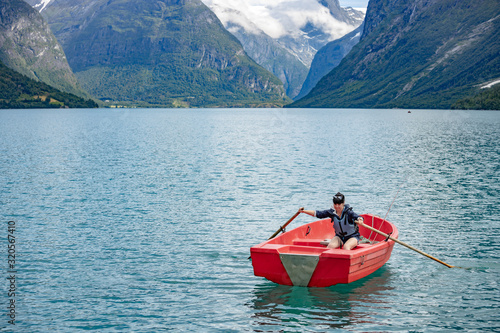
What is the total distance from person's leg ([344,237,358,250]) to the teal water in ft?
5.01

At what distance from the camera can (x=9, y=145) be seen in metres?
84.9

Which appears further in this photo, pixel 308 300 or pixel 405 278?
pixel 405 278

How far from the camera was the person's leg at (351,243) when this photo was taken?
20.5 metres

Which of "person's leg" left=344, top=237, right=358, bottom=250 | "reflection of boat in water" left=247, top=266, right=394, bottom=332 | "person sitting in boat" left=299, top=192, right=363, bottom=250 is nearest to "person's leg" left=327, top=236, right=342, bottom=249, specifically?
"person sitting in boat" left=299, top=192, right=363, bottom=250

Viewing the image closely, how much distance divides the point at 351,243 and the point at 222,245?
27.3ft

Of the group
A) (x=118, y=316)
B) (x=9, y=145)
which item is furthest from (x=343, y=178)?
(x=9, y=145)

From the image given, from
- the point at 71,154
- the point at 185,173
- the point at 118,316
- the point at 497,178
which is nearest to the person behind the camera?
the point at 118,316

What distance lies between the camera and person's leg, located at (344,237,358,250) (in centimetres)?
2048

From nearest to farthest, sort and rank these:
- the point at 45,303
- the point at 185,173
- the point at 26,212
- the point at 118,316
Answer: the point at 118,316 < the point at 45,303 < the point at 26,212 < the point at 185,173

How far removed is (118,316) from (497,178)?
42.7m

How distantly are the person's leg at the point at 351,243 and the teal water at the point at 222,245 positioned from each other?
1.53 m

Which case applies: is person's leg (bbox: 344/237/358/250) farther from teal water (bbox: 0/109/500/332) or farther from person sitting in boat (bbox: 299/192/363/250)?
teal water (bbox: 0/109/500/332)

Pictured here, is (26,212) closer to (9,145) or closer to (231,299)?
(231,299)

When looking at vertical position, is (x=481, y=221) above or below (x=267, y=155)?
below
